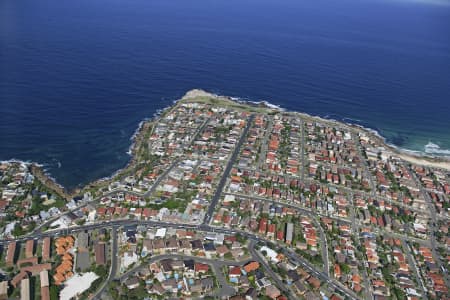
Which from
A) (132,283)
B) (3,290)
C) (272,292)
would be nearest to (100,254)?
(132,283)

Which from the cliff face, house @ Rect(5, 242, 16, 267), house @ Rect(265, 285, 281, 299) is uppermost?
the cliff face

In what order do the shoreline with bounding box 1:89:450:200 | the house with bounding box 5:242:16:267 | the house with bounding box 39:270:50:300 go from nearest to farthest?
the house with bounding box 39:270:50:300 → the house with bounding box 5:242:16:267 → the shoreline with bounding box 1:89:450:200

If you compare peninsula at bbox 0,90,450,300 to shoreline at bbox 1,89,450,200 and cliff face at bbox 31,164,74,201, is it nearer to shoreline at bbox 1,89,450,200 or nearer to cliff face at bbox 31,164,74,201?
cliff face at bbox 31,164,74,201

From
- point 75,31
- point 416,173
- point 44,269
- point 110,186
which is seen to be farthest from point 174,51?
point 44,269

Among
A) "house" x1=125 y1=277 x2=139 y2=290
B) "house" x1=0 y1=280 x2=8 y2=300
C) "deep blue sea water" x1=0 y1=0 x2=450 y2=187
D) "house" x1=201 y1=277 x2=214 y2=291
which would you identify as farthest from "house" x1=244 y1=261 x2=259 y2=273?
"deep blue sea water" x1=0 y1=0 x2=450 y2=187

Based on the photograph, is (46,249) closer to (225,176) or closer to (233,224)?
(233,224)

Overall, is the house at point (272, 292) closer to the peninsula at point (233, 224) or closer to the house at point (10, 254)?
the peninsula at point (233, 224)

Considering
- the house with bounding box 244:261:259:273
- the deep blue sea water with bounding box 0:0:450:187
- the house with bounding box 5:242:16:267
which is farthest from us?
the deep blue sea water with bounding box 0:0:450:187
